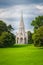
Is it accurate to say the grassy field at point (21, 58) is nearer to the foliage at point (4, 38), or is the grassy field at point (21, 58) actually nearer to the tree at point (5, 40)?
the tree at point (5, 40)

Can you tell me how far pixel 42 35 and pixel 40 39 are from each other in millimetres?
312

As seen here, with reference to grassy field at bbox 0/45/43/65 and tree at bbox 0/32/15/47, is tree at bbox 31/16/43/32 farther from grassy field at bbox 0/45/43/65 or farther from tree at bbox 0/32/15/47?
grassy field at bbox 0/45/43/65

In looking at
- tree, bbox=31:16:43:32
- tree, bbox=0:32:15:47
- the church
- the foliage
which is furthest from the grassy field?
the church

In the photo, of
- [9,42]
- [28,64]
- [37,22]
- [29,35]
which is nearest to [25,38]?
[29,35]

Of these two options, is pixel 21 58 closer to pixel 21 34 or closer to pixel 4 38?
pixel 4 38

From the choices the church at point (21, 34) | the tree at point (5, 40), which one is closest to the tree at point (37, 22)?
the tree at point (5, 40)

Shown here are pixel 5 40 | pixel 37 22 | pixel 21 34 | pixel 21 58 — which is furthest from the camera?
pixel 21 34

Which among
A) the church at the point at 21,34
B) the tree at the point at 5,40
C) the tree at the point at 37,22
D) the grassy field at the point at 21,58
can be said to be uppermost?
the tree at the point at 37,22

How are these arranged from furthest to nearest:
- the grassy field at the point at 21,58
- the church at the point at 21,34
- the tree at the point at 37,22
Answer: the church at the point at 21,34, the tree at the point at 37,22, the grassy field at the point at 21,58

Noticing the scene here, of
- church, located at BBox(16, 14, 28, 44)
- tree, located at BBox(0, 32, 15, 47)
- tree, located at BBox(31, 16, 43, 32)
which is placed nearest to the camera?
tree, located at BBox(0, 32, 15, 47)

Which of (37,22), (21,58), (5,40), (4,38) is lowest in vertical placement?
(21,58)

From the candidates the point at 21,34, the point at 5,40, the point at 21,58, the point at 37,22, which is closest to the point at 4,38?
the point at 5,40

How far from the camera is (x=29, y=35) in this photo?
2539cm

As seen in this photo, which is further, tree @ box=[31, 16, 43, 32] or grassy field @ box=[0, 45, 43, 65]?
tree @ box=[31, 16, 43, 32]
